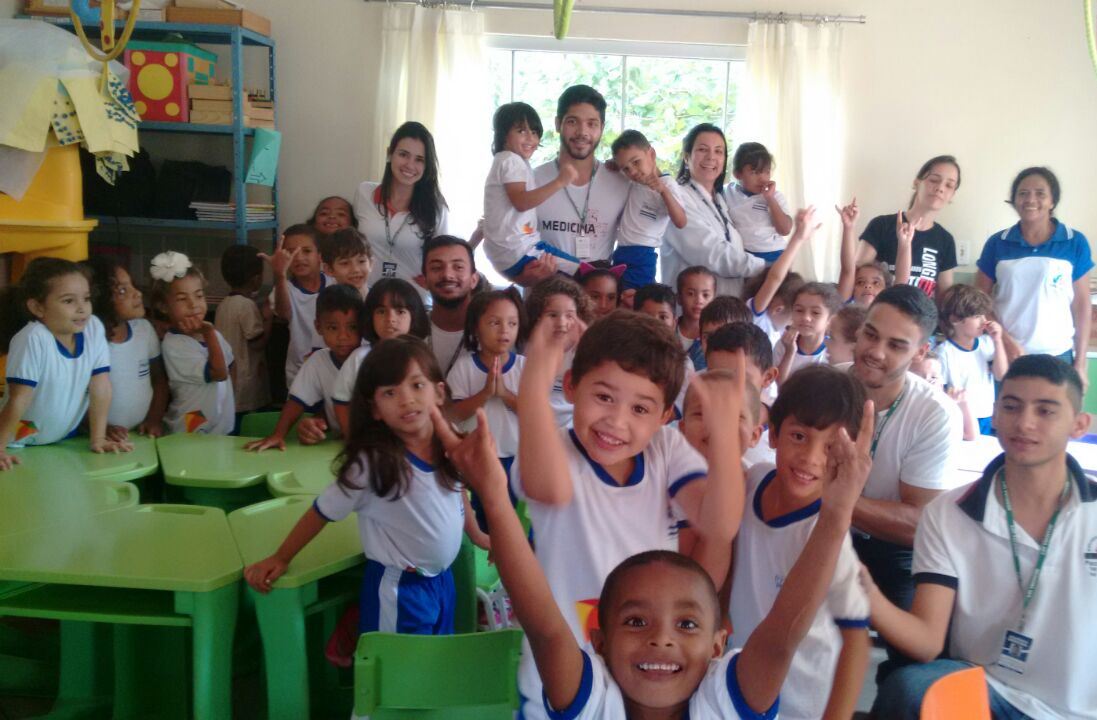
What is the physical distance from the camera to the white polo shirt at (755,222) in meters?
3.89

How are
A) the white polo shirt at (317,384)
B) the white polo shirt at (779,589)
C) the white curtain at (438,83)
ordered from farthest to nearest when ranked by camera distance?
the white curtain at (438,83)
the white polo shirt at (317,384)
the white polo shirt at (779,589)

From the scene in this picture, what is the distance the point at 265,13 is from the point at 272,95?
504mm

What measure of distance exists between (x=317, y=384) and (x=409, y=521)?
1.12 m

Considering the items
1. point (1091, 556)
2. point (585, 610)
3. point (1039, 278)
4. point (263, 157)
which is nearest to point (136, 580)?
point (585, 610)

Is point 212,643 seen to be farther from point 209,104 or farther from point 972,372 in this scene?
point 209,104

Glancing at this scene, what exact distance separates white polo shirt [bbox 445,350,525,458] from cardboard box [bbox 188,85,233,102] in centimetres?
272

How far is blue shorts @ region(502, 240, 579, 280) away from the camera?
3.44m

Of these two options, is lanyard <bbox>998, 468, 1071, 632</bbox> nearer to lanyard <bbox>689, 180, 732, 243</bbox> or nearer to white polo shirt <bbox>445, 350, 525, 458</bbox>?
white polo shirt <bbox>445, 350, 525, 458</bbox>

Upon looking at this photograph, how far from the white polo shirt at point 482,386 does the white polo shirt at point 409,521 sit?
67cm

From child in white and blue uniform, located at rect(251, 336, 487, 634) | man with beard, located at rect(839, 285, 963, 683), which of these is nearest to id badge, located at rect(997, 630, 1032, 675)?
man with beard, located at rect(839, 285, 963, 683)

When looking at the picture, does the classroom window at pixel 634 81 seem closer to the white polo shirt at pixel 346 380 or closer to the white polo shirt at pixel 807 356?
the white polo shirt at pixel 807 356

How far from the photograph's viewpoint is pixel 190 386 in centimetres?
318

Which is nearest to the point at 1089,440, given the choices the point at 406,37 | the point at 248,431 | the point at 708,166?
the point at 708,166

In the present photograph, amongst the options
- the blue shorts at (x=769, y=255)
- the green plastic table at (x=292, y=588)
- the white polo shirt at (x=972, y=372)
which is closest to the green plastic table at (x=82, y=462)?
the green plastic table at (x=292, y=588)
